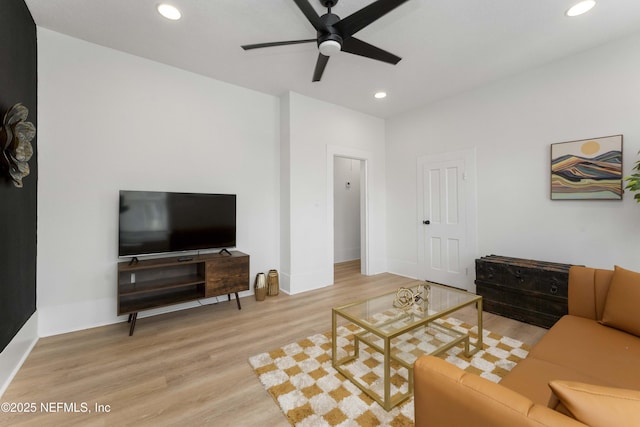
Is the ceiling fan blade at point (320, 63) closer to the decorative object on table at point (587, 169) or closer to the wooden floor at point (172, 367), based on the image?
the wooden floor at point (172, 367)

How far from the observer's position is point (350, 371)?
2.02 metres

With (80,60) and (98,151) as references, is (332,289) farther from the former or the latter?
(80,60)

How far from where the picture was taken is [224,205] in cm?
339

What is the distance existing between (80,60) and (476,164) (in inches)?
194

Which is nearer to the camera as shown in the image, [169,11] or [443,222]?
[169,11]

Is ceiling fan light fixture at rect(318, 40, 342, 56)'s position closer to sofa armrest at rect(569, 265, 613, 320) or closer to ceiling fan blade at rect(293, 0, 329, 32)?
ceiling fan blade at rect(293, 0, 329, 32)

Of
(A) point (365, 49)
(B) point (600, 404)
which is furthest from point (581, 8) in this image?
(B) point (600, 404)

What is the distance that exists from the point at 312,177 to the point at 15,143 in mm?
3043

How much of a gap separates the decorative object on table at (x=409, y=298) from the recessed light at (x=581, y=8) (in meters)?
2.73

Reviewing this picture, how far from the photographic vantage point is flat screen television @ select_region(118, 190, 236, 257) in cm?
279

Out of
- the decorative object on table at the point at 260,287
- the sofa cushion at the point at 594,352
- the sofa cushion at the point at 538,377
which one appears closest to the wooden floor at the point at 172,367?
the decorative object on table at the point at 260,287

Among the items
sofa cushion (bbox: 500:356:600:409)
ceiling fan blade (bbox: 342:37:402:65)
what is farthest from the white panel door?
sofa cushion (bbox: 500:356:600:409)

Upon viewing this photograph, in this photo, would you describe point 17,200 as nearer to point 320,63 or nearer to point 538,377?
point 320,63

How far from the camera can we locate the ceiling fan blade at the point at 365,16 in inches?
67.9
